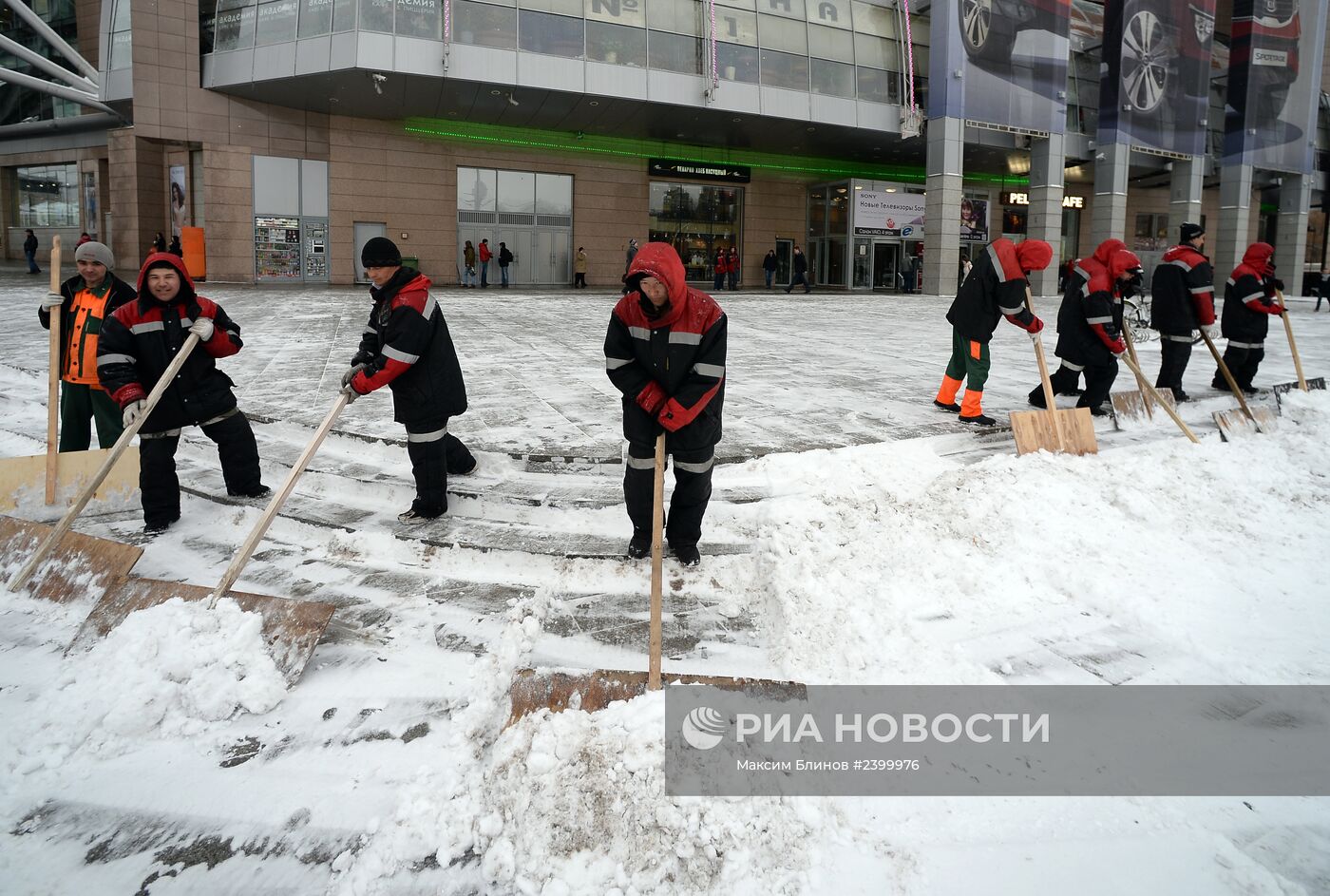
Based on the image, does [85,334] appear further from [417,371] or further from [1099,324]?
→ [1099,324]

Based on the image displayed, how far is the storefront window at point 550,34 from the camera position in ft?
73.3

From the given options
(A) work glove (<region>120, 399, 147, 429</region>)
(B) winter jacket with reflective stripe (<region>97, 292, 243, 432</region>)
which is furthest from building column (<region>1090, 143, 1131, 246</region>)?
(A) work glove (<region>120, 399, 147, 429</region>)

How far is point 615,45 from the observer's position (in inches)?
915

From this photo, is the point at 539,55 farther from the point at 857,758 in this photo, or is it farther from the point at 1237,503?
the point at 857,758

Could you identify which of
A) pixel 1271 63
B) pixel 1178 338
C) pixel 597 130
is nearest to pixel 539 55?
pixel 597 130

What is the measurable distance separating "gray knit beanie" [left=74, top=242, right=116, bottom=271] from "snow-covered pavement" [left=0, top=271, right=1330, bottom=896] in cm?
158

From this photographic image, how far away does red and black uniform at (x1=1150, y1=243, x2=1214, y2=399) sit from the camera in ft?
25.8

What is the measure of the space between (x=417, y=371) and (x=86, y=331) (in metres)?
2.50

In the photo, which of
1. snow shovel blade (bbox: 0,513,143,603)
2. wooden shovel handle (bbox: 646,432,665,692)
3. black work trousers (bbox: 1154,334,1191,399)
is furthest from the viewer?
black work trousers (bbox: 1154,334,1191,399)

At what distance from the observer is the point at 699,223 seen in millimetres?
30125

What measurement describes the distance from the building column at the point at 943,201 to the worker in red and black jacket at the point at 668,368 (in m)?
25.2

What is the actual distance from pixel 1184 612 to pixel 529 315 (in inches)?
525

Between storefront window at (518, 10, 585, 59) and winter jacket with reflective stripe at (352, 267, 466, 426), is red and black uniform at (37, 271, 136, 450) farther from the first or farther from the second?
storefront window at (518, 10, 585, 59)
